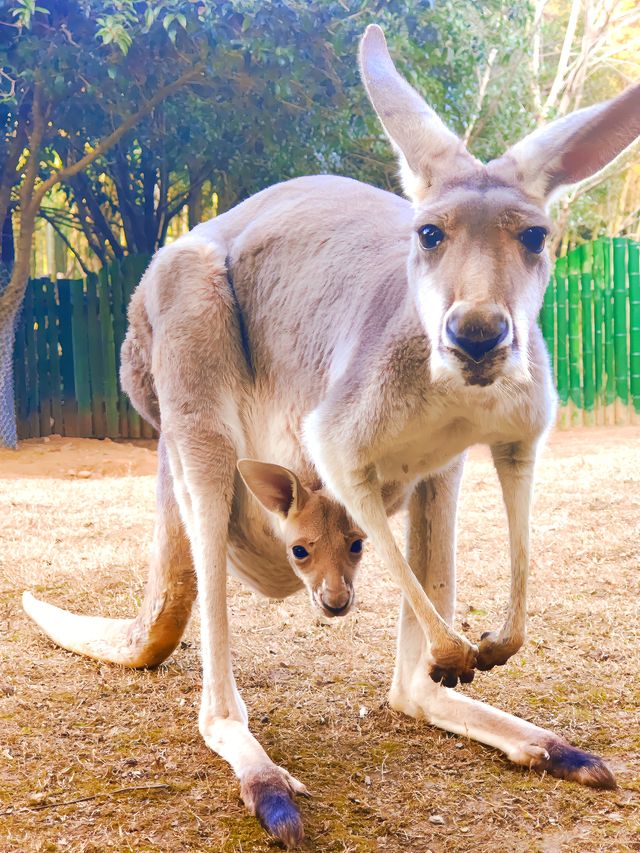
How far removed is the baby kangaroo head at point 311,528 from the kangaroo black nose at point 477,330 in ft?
2.69

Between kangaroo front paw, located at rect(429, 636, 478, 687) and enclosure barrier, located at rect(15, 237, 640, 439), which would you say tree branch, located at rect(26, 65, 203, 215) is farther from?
kangaroo front paw, located at rect(429, 636, 478, 687)

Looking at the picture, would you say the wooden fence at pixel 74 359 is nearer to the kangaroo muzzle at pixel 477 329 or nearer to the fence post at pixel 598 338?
the fence post at pixel 598 338

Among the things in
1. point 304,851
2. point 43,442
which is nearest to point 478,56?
point 43,442

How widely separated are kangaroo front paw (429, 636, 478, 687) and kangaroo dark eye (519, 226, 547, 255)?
0.80 m

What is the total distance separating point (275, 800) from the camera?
2074 millimetres

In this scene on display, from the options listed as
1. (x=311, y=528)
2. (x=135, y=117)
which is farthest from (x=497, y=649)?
(x=135, y=117)

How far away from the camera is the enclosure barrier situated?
10672 millimetres

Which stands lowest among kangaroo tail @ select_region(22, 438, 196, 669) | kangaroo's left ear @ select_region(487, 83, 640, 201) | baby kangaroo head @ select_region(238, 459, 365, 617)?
kangaroo tail @ select_region(22, 438, 196, 669)

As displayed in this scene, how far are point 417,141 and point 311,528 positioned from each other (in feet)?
3.13

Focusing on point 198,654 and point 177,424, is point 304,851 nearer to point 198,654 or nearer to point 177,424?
point 177,424

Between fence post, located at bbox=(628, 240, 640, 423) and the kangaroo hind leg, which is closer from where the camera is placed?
the kangaroo hind leg

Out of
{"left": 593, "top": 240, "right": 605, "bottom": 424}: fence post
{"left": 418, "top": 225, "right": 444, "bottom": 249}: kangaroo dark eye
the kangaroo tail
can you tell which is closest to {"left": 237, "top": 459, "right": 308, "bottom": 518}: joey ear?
the kangaroo tail

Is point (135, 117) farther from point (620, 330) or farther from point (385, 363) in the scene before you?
point (385, 363)

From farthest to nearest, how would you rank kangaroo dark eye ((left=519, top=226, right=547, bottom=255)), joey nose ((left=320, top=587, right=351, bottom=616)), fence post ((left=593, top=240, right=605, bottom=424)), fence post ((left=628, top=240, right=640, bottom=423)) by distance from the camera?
fence post ((left=593, top=240, right=605, bottom=424)), fence post ((left=628, top=240, right=640, bottom=423)), joey nose ((left=320, top=587, right=351, bottom=616)), kangaroo dark eye ((left=519, top=226, right=547, bottom=255))
